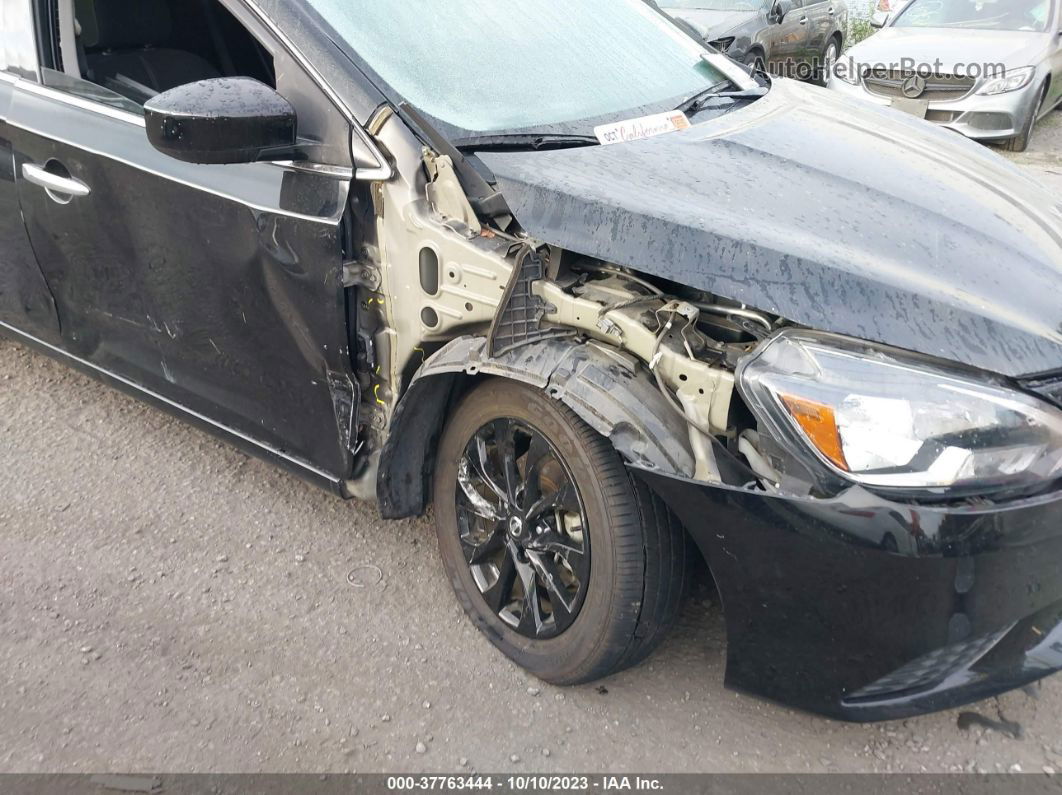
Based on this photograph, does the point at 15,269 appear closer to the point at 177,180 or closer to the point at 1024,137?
the point at 177,180

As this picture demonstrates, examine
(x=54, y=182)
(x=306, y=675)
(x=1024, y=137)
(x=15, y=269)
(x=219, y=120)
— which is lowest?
(x=306, y=675)

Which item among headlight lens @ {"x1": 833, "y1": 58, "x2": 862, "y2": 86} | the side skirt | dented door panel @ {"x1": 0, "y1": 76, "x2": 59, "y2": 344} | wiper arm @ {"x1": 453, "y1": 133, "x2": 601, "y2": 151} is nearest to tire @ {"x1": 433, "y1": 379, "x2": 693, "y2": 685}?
the side skirt

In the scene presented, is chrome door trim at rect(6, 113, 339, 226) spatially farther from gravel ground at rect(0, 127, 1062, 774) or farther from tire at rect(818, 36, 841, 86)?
tire at rect(818, 36, 841, 86)

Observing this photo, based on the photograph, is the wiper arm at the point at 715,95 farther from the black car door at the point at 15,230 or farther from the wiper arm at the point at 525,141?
the black car door at the point at 15,230

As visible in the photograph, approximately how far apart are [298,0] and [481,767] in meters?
1.86

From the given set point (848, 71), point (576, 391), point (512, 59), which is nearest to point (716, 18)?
point (848, 71)

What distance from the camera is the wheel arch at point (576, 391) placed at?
6.37ft

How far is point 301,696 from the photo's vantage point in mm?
2381

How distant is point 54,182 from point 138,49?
2.45 feet

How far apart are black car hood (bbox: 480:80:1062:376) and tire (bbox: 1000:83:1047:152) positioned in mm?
5869

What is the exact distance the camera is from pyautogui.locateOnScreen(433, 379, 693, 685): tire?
2.09 metres

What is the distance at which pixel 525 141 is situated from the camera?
235 centimetres

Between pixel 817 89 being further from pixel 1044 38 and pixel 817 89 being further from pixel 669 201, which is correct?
pixel 1044 38

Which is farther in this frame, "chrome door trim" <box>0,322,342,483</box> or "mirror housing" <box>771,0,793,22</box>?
"mirror housing" <box>771,0,793,22</box>
